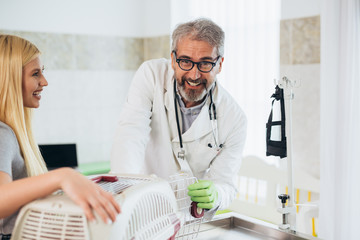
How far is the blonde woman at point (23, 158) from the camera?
2.84 ft

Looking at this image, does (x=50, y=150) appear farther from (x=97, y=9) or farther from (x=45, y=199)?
(x=45, y=199)

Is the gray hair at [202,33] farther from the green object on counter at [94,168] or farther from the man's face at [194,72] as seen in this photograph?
the green object on counter at [94,168]

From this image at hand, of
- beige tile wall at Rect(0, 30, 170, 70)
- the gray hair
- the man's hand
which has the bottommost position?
the man's hand

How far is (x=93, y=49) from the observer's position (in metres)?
3.99

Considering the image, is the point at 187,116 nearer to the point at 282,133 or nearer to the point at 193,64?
the point at 193,64

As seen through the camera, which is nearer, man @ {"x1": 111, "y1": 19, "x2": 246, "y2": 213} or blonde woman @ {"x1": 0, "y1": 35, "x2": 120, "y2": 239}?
blonde woman @ {"x1": 0, "y1": 35, "x2": 120, "y2": 239}

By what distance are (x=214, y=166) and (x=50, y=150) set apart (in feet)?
6.52

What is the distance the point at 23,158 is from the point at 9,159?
0.42 feet

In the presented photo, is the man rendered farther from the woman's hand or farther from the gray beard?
the woman's hand

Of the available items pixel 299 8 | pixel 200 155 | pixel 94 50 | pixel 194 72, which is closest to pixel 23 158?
pixel 194 72

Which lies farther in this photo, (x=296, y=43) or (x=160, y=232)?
(x=296, y=43)

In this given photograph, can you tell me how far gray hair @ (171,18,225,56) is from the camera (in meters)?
1.77

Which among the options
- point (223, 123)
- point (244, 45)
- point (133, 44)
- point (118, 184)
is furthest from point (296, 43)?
point (118, 184)

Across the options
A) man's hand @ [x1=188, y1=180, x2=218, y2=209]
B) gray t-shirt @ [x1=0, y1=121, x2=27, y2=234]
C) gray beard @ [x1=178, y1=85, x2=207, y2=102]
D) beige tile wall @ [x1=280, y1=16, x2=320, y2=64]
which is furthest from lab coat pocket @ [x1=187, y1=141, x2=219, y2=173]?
beige tile wall @ [x1=280, y1=16, x2=320, y2=64]
